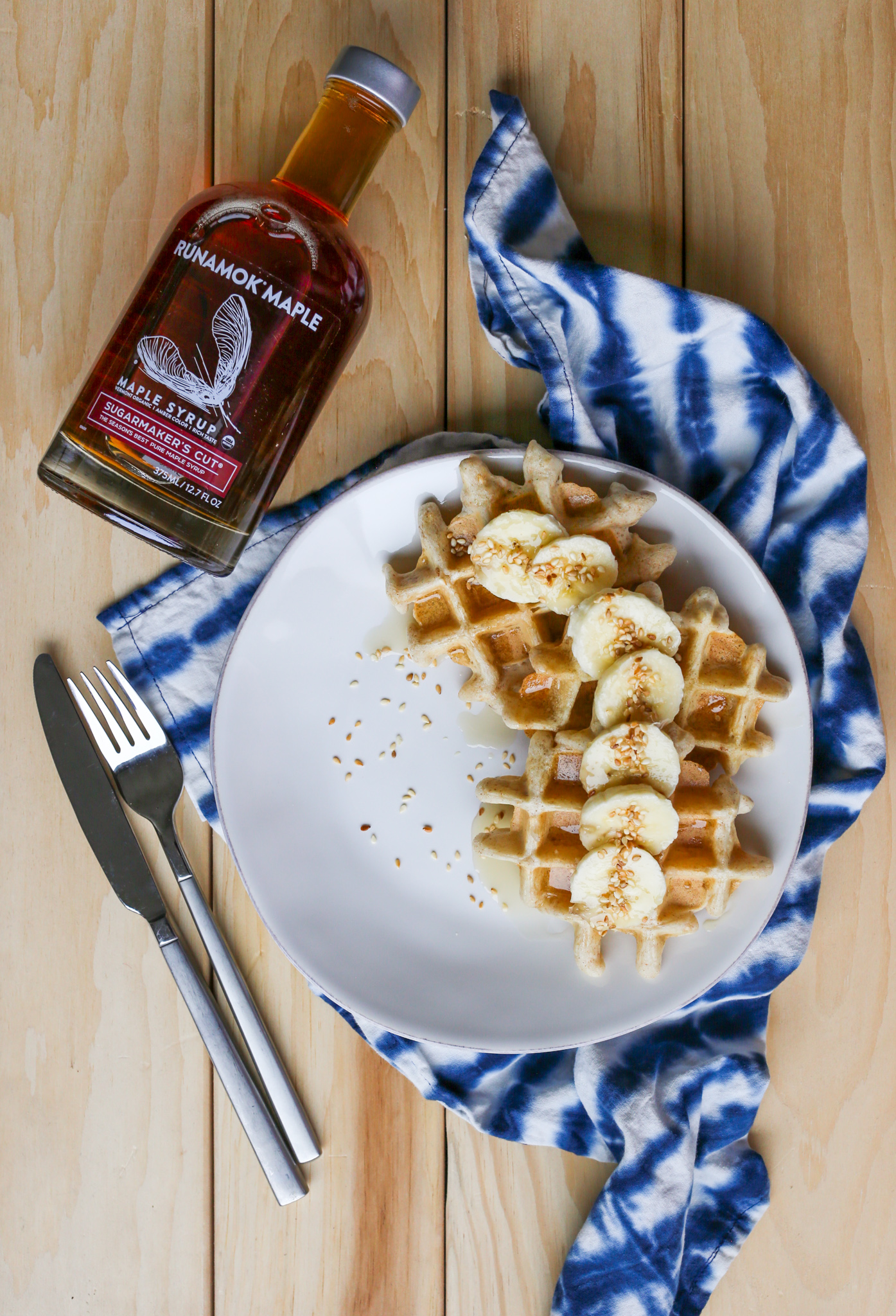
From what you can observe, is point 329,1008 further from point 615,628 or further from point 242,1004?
point 615,628

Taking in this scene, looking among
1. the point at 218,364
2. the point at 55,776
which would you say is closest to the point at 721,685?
the point at 218,364

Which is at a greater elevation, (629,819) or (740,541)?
(740,541)

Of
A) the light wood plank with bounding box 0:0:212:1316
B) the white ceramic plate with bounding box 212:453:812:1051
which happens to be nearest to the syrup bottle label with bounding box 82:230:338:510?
the white ceramic plate with bounding box 212:453:812:1051

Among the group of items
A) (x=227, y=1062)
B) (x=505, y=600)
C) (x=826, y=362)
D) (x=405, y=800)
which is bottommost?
(x=227, y=1062)

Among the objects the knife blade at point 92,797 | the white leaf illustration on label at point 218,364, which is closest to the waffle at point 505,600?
the white leaf illustration on label at point 218,364

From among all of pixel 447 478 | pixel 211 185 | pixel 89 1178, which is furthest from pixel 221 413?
pixel 89 1178

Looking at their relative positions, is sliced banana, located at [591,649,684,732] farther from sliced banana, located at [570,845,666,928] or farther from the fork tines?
the fork tines
